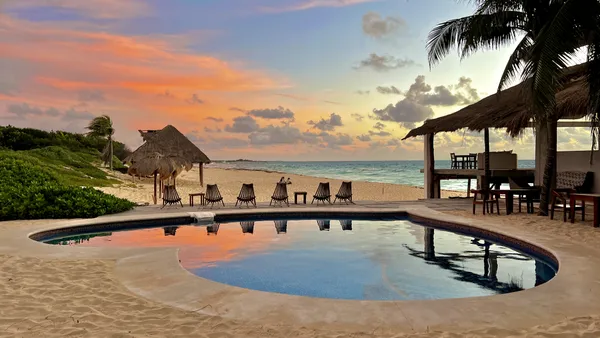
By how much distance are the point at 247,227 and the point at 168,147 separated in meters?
7.80

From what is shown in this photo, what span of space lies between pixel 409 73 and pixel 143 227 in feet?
38.1

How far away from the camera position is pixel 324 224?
37.7 ft

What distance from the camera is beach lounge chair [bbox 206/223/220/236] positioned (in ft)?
34.1

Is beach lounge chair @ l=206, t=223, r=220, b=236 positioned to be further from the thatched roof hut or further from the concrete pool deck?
the thatched roof hut

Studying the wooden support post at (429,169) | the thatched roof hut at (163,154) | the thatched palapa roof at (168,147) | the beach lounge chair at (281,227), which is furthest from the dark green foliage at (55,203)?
the wooden support post at (429,169)

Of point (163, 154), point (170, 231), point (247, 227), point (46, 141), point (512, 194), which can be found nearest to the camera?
point (170, 231)


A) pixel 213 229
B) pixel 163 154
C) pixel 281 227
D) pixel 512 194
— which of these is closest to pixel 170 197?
pixel 213 229

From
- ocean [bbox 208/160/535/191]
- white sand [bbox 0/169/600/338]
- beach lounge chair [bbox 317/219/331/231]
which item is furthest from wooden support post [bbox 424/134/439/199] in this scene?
ocean [bbox 208/160/535/191]

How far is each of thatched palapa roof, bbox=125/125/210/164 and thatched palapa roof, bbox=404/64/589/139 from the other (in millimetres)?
8897

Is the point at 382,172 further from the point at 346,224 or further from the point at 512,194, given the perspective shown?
the point at 346,224

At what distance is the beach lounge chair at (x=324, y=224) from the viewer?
1099 centimetres

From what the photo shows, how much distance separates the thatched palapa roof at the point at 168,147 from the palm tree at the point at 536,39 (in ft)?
33.6

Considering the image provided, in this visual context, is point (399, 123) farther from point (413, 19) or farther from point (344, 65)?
point (413, 19)

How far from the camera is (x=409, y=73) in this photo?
57.7ft
